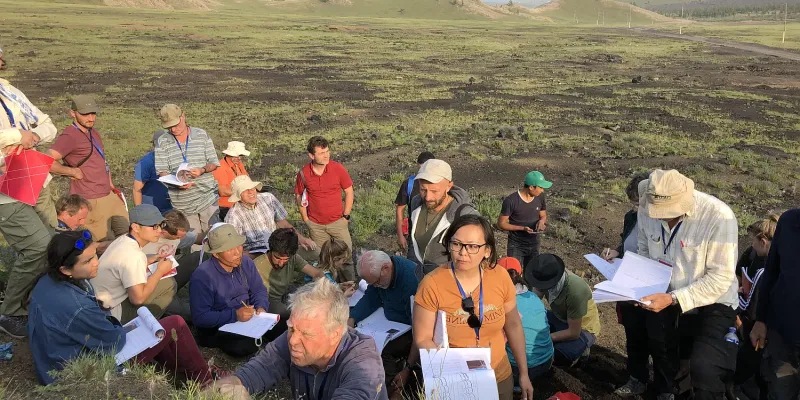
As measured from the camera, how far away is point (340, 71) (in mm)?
33594

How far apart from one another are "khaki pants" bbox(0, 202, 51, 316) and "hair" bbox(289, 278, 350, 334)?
3.32m

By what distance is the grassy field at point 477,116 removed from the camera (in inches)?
425

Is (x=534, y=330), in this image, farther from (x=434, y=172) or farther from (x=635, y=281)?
(x=434, y=172)

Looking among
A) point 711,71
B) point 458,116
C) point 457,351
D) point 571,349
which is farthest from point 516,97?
point 457,351

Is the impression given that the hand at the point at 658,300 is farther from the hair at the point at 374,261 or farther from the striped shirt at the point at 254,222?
the striped shirt at the point at 254,222

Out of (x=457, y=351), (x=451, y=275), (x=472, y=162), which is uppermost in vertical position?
(x=451, y=275)

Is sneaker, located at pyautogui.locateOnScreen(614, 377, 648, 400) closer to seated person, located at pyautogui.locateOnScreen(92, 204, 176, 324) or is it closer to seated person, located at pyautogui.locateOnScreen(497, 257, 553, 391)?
seated person, located at pyautogui.locateOnScreen(497, 257, 553, 391)

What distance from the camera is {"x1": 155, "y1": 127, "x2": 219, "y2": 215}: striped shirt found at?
21.9 feet

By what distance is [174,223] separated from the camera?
585 cm

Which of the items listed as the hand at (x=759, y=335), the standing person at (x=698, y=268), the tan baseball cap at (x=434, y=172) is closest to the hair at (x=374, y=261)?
the tan baseball cap at (x=434, y=172)

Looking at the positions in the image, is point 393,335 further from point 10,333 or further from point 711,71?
point 711,71

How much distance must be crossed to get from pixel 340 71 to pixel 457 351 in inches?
1242

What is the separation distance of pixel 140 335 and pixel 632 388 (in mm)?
3929

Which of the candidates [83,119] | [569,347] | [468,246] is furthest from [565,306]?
[83,119]
